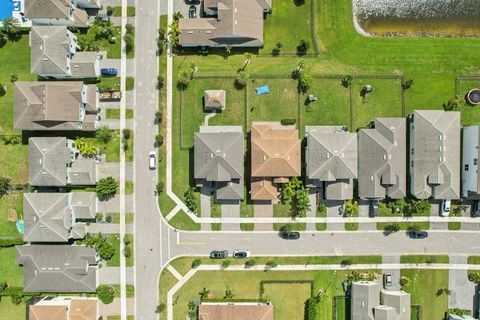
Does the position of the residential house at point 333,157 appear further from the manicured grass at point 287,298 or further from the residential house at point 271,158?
the manicured grass at point 287,298

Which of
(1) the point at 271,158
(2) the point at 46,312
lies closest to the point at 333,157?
(1) the point at 271,158

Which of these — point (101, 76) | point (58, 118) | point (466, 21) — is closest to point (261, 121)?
point (101, 76)

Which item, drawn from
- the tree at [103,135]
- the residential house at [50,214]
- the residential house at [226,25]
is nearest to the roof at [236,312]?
the residential house at [50,214]

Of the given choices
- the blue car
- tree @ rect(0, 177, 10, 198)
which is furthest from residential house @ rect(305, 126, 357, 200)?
tree @ rect(0, 177, 10, 198)

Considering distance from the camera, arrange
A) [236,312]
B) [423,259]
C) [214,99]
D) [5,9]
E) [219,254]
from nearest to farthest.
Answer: [236,312] → [214,99] → [219,254] → [423,259] → [5,9]

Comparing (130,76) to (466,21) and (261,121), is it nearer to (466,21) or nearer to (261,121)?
(261,121)

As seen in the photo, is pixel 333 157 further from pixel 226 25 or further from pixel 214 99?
pixel 226 25
